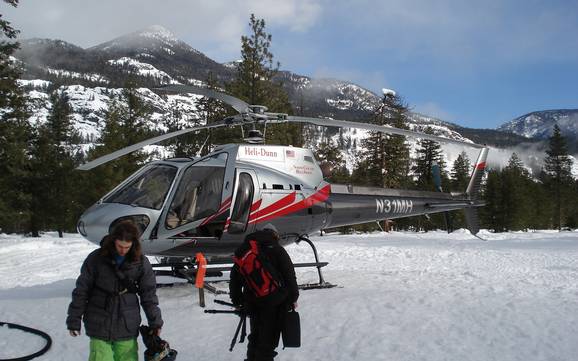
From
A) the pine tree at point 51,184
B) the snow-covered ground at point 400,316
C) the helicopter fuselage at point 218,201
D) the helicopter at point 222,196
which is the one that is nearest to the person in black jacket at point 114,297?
the snow-covered ground at point 400,316

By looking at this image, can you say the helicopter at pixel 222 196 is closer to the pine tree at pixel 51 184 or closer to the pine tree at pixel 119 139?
the pine tree at pixel 119 139

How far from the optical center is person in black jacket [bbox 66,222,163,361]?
374 cm

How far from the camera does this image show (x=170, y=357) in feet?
13.0

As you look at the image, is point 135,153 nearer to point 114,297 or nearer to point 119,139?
point 119,139

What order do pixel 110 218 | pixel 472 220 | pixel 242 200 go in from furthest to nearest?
1. pixel 472 220
2. pixel 242 200
3. pixel 110 218

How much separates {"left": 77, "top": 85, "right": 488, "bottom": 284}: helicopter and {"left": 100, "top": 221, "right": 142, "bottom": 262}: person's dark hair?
3489 mm

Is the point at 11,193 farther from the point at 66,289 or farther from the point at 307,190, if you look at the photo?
the point at 307,190

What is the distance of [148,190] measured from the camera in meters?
7.79

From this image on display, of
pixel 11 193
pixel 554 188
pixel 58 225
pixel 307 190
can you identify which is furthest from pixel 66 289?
pixel 554 188

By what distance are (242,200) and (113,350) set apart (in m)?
4.53

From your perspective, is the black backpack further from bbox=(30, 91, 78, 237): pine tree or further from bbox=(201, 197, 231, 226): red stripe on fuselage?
bbox=(30, 91, 78, 237): pine tree

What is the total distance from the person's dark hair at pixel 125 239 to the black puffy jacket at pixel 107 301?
2.1 inches

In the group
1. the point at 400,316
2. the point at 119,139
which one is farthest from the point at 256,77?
the point at 400,316

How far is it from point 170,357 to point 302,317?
3.01 meters
